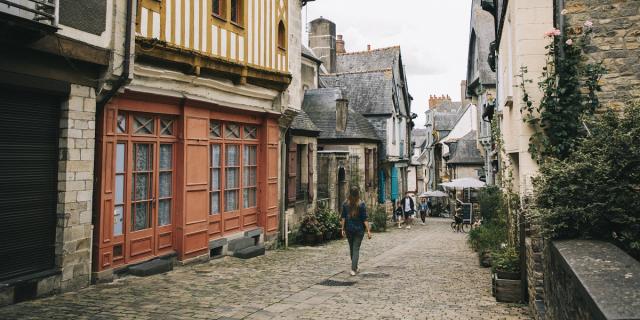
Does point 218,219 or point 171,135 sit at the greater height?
point 171,135

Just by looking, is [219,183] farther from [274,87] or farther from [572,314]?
[572,314]

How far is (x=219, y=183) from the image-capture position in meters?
9.70

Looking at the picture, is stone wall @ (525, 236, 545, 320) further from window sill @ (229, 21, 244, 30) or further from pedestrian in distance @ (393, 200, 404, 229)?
pedestrian in distance @ (393, 200, 404, 229)

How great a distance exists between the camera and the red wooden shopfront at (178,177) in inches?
279

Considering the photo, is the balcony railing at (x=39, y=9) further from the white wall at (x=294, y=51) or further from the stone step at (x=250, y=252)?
the white wall at (x=294, y=51)

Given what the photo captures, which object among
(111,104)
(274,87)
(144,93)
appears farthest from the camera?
(274,87)

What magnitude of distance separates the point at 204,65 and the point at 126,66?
77.2 inches

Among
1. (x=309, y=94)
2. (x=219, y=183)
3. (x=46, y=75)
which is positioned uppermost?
(x=309, y=94)

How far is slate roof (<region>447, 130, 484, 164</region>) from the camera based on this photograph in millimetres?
29797

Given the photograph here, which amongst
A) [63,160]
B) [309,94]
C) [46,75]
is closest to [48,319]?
[63,160]

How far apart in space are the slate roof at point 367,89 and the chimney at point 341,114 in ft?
17.2

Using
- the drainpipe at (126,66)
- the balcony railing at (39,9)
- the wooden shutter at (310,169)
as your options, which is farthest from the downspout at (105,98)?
the wooden shutter at (310,169)

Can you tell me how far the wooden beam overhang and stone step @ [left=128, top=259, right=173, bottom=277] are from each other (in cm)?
316

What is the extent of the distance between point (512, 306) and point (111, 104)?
606 centimetres
